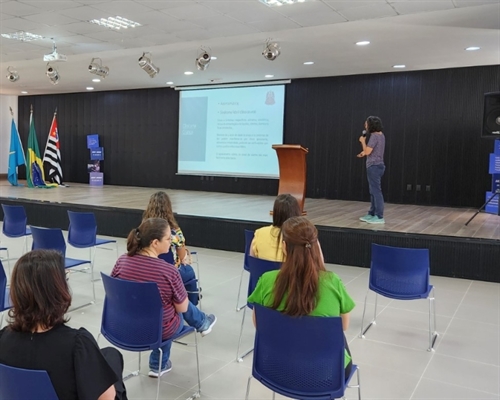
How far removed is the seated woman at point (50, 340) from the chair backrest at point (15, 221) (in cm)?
479

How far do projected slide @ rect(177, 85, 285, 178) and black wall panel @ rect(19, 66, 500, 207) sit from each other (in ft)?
1.04

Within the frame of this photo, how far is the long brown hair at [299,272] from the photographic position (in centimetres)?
184

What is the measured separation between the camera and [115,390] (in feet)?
5.12

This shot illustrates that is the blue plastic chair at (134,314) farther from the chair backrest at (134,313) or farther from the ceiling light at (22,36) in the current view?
the ceiling light at (22,36)

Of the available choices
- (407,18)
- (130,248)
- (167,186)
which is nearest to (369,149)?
(407,18)

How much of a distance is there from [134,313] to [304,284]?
38.0 inches

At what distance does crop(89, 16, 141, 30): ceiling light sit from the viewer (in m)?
6.71

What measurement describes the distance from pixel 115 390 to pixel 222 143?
11167 mm

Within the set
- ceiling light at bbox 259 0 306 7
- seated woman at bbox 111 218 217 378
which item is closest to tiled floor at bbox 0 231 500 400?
seated woman at bbox 111 218 217 378

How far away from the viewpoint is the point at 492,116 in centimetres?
642

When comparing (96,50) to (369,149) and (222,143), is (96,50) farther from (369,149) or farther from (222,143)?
(369,149)

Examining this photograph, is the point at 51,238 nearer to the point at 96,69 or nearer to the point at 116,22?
the point at 116,22

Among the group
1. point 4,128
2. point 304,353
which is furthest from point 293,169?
point 4,128

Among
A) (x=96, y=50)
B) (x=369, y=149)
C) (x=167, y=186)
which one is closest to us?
(x=369, y=149)
